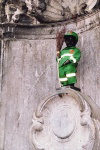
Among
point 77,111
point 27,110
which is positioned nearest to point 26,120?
point 27,110

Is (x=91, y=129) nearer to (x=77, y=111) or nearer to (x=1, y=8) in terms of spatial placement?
(x=77, y=111)

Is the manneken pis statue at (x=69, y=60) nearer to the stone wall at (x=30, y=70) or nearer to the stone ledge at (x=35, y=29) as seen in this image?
the stone wall at (x=30, y=70)

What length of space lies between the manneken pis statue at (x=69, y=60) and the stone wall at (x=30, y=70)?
0.75 feet

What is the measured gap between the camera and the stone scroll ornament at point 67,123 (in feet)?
18.7

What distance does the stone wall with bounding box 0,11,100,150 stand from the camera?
650 cm

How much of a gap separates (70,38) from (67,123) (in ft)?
3.75

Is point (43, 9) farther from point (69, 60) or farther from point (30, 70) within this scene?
point (69, 60)

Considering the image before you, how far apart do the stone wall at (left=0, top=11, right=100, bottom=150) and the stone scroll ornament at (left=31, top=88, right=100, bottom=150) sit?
37 centimetres

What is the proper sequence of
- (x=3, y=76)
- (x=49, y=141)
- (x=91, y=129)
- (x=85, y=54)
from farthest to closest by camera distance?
(x=3, y=76), (x=85, y=54), (x=49, y=141), (x=91, y=129)

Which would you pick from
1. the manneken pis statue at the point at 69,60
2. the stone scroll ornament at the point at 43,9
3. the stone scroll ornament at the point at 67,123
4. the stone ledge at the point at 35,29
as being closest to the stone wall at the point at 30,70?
the stone ledge at the point at 35,29

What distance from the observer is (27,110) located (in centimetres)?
680

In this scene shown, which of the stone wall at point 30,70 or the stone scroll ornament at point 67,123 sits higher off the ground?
A: the stone wall at point 30,70

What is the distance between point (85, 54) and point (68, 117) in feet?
3.27

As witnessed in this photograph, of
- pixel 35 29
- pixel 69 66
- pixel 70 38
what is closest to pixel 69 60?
pixel 69 66
